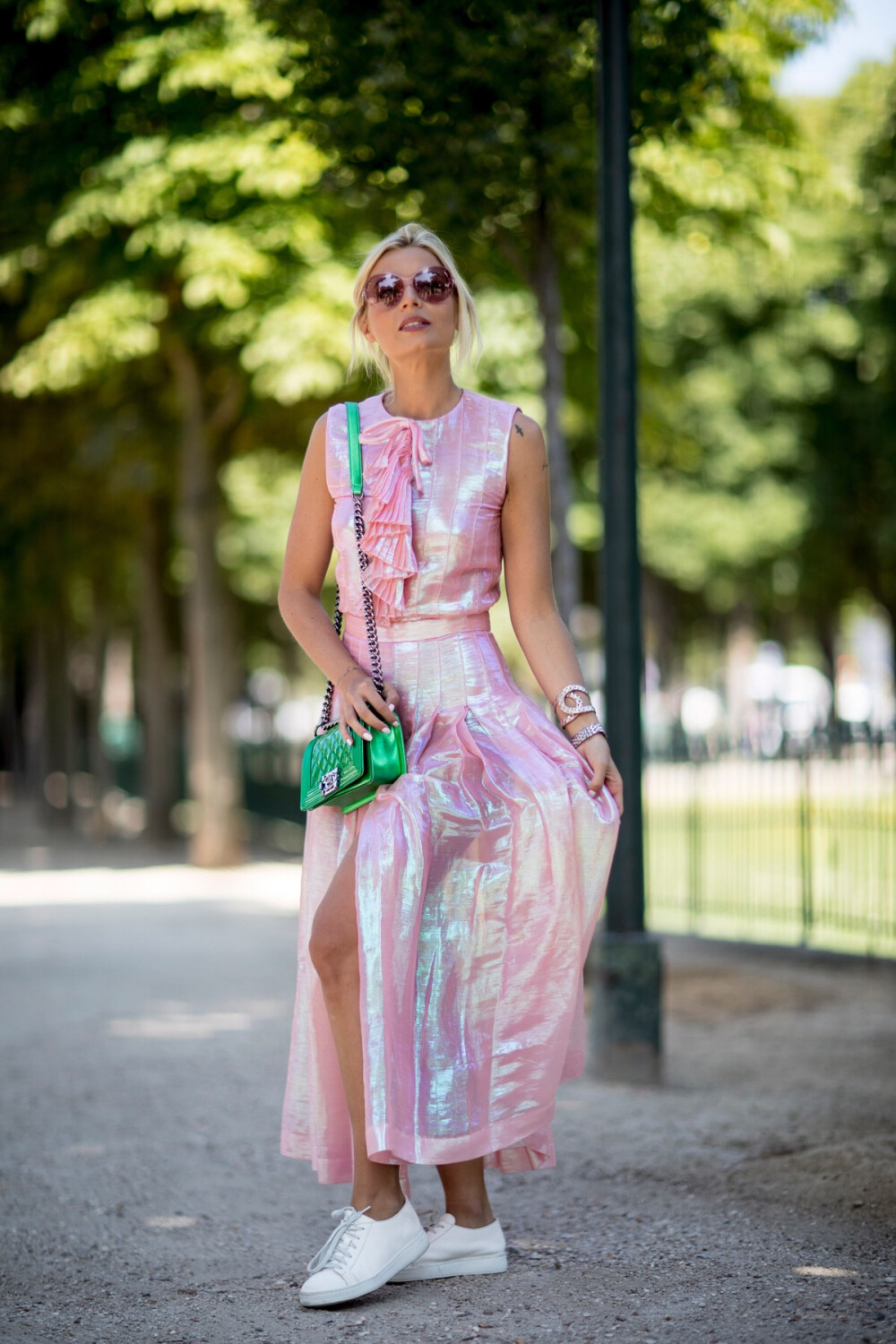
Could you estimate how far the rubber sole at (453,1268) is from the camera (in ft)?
11.1

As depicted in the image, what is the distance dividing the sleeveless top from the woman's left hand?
0.39m

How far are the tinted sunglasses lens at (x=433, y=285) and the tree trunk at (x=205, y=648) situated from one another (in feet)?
36.6

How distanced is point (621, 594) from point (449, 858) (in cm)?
263

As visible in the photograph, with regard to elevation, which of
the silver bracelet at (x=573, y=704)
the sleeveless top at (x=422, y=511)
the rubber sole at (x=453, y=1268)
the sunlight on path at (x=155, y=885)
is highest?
the sleeveless top at (x=422, y=511)

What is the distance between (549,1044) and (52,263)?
33.7 ft

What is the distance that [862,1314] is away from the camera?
3.10 m

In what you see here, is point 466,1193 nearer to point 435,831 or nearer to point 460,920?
point 460,920

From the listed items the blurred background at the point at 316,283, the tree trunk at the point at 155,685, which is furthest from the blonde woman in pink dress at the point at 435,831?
the tree trunk at the point at 155,685

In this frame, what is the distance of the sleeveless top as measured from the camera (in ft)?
11.1

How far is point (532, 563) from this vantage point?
352 centimetres

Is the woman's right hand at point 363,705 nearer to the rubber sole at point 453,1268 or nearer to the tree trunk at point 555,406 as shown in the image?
the rubber sole at point 453,1268

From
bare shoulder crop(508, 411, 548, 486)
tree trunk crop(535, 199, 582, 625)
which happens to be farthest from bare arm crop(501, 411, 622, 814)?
tree trunk crop(535, 199, 582, 625)

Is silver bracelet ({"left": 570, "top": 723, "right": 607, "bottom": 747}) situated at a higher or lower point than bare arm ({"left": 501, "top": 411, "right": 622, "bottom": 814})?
lower

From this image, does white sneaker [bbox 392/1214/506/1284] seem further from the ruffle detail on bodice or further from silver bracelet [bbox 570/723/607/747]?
the ruffle detail on bodice
